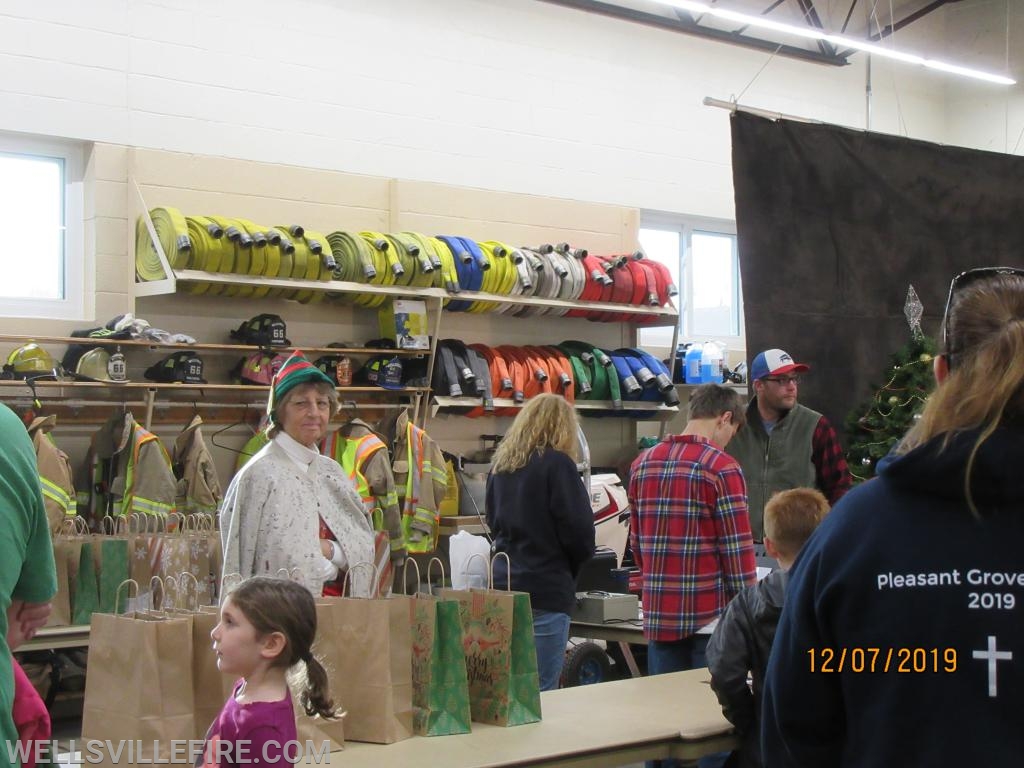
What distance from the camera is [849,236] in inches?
249

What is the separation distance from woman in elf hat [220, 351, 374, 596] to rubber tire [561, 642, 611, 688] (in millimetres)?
2264

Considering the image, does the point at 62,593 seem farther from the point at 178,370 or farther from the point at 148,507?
the point at 178,370

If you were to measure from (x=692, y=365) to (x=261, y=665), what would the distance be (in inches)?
272

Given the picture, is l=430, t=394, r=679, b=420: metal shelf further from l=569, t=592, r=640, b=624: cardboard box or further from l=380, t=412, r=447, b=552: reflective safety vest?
l=569, t=592, r=640, b=624: cardboard box

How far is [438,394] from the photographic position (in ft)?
25.1

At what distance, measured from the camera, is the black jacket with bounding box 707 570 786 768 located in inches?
118

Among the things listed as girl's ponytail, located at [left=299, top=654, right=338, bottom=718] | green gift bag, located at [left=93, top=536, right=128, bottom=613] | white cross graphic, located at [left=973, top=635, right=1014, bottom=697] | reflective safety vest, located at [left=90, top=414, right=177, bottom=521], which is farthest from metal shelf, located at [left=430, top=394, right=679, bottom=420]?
white cross graphic, located at [left=973, top=635, right=1014, bottom=697]

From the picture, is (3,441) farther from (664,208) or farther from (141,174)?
(664,208)

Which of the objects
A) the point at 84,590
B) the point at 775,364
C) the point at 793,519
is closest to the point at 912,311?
the point at 775,364

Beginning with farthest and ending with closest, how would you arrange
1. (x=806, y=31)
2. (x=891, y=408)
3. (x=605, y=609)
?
(x=806, y=31), (x=891, y=408), (x=605, y=609)

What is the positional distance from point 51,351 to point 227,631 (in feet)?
15.5

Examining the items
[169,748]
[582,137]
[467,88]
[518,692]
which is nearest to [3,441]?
[169,748]

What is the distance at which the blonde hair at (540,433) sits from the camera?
4289 mm

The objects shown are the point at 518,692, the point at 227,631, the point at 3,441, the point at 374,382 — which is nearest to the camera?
the point at 3,441
